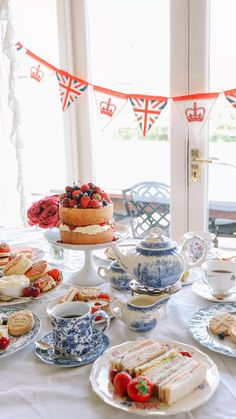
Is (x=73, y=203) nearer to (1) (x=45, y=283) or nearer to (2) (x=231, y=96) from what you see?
(1) (x=45, y=283)

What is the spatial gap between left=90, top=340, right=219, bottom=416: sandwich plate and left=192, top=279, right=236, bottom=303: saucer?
27cm

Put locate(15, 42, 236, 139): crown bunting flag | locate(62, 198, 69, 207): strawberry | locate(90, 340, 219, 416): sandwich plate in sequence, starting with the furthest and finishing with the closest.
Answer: locate(15, 42, 236, 139): crown bunting flag → locate(62, 198, 69, 207): strawberry → locate(90, 340, 219, 416): sandwich plate

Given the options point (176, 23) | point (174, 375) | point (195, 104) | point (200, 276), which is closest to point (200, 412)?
point (174, 375)

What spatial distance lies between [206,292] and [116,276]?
0.23 meters

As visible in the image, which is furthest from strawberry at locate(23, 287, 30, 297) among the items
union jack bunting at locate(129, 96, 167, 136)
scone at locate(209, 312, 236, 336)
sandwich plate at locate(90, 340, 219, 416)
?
union jack bunting at locate(129, 96, 167, 136)

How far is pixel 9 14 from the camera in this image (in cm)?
238

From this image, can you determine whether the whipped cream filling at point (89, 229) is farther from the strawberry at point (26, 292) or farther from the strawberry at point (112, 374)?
the strawberry at point (112, 374)

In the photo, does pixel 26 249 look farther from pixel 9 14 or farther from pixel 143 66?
pixel 9 14

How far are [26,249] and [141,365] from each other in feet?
2.61

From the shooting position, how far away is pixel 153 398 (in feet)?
2.25

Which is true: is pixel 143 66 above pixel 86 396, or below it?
above

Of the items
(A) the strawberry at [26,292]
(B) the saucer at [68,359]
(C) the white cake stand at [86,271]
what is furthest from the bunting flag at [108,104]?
(B) the saucer at [68,359]

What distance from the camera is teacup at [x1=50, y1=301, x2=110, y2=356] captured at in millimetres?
793

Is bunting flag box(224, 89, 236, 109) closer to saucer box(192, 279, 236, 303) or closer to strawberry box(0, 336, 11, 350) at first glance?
saucer box(192, 279, 236, 303)
